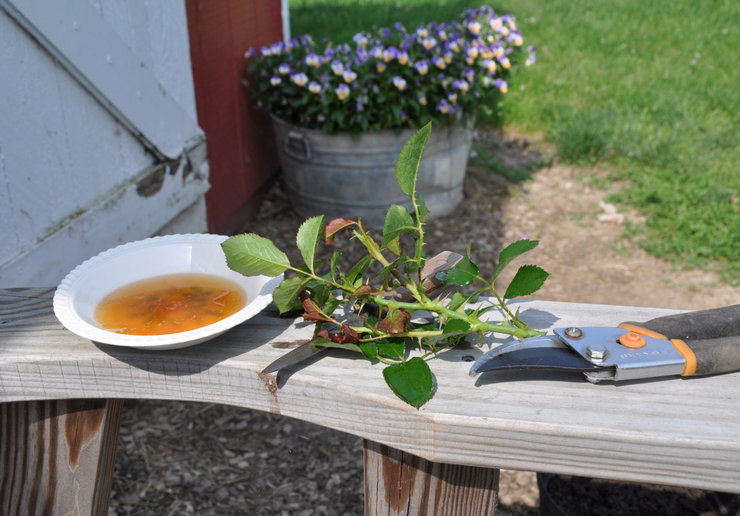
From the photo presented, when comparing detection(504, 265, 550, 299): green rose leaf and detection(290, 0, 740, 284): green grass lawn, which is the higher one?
detection(504, 265, 550, 299): green rose leaf

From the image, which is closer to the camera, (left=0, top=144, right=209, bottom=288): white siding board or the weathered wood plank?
the weathered wood plank

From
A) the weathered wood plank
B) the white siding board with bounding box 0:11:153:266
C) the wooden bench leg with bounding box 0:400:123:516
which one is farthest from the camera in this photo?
the white siding board with bounding box 0:11:153:266

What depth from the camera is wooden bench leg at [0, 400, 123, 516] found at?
3.88 feet

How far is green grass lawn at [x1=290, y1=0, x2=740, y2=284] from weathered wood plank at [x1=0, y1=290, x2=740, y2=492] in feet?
8.72

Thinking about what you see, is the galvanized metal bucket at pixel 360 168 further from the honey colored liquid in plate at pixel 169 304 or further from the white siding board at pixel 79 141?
the honey colored liquid in plate at pixel 169 304

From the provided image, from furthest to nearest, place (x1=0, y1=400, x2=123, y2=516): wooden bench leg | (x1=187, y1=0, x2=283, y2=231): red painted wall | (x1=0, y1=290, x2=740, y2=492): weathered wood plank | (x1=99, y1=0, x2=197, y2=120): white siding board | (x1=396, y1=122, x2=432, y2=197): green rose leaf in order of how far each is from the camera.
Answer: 1. (x1=187, y1=0, x2=283, y2=231): red painted wall
2. (x1=99, y1=0, x2=197, y2=120): white siding board
3. (x1=0, y1=400, x2=123, y2=516): wooden bench leg
4. (x1=396, y1=122, x2=432, y2=197): green rose leaf
5. (x1=0, y1=290, x2=740, y2=492): weathered wood plank

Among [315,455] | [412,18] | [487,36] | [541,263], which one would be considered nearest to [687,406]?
[315,455]

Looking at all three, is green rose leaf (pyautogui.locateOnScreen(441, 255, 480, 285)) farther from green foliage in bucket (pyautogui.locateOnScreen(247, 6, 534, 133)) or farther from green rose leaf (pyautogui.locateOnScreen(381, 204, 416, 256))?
green foliage in bucket (pyautogui.locateOnScreen(247, 6, 534, 133))

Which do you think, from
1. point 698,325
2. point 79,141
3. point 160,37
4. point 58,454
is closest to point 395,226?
point 698,325

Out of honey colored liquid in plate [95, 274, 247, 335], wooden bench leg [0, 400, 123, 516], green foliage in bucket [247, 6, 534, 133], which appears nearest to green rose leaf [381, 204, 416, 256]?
honey colored liquid in plate [95, 274, 247, 335]

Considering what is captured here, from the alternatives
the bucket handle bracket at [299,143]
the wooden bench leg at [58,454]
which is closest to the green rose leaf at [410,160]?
the wooden bench leg at [58,454]

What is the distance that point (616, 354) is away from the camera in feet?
3.11

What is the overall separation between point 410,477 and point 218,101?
8.50 ft

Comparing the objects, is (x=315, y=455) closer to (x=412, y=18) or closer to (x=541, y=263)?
(x=541, y=263)
